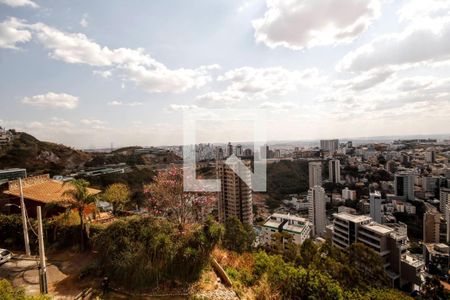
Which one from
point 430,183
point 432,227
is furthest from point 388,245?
→ point 430,183

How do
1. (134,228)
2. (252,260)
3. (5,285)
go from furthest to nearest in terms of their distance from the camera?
(252,260), (134,228), (5,285)

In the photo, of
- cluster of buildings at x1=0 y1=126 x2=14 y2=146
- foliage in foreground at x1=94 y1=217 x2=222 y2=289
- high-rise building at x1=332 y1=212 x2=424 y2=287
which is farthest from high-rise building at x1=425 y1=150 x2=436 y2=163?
cluster of buildings at x1=0 y1=126 x2=14 y2=146

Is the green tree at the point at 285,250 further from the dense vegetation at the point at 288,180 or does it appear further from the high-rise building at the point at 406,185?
the high-rise building at the point at 406,185

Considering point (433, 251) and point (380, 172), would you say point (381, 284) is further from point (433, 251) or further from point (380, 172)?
point (380, 172)

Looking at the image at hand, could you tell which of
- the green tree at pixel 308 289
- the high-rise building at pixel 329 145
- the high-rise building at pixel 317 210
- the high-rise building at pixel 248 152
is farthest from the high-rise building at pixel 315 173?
the green tree at pixel 308 289

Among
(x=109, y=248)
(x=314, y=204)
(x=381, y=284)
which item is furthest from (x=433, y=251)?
(x=109, y=248)

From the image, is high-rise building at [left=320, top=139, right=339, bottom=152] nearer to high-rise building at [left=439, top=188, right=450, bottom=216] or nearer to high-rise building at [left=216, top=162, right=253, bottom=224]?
high-rise building at [left=439, top=188, right=450, bottom=216]

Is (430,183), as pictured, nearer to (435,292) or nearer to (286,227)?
(286,227)
